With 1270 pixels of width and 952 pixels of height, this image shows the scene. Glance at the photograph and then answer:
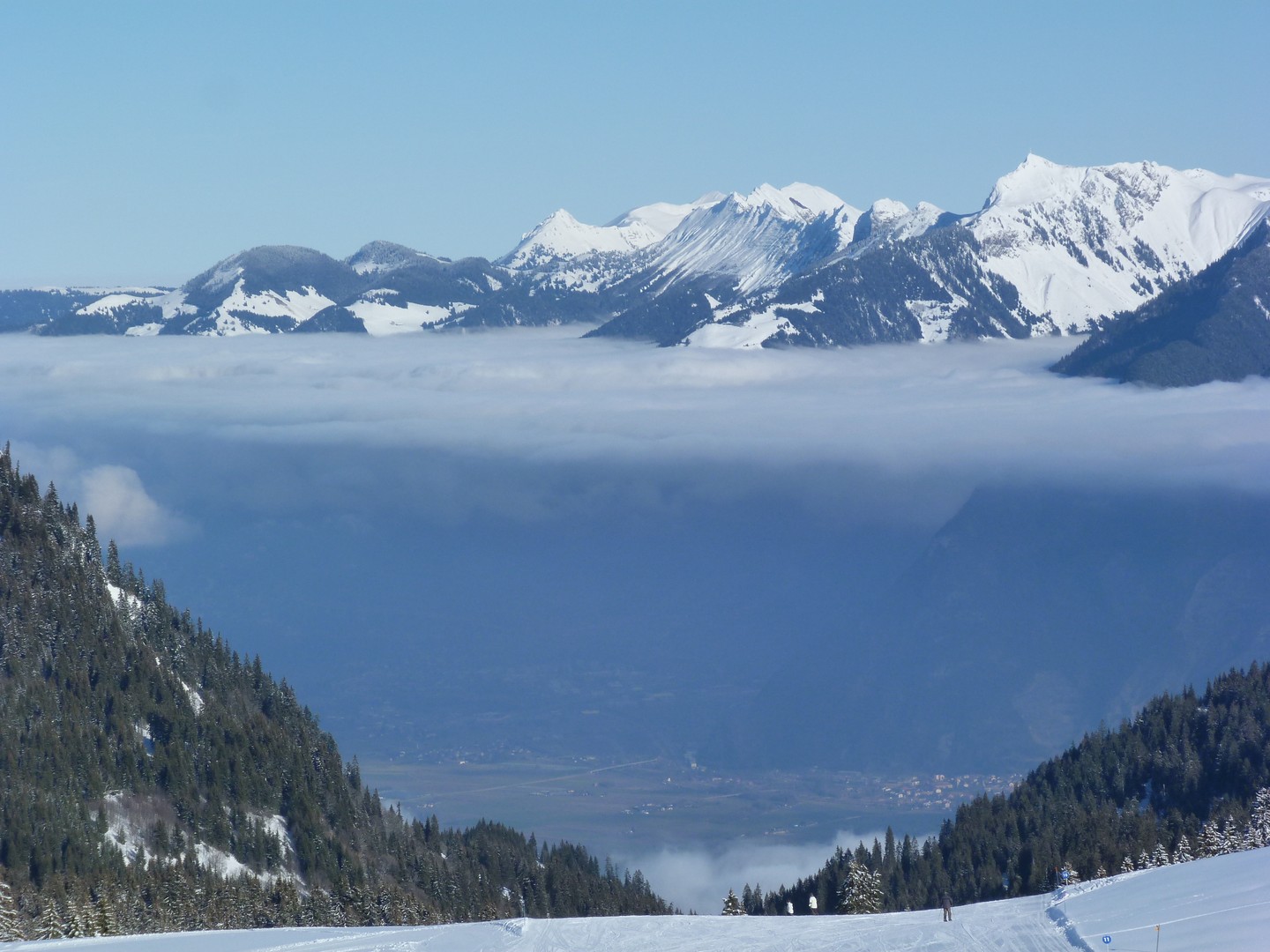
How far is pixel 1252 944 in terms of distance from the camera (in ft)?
277

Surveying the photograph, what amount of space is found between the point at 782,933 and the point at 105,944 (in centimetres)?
3921

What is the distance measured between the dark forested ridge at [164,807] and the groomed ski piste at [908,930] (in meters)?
27.5

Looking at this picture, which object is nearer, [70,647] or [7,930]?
[7,930]

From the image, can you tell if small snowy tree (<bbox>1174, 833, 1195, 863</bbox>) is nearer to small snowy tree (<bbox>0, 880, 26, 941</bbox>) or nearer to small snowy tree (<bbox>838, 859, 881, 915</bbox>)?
small snowy tree (<bbox>838, 859, 881, 915</bbox>)

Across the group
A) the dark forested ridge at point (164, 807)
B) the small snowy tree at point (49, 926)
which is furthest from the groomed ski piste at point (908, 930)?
A: the dark forested ridge at point (164, 807)

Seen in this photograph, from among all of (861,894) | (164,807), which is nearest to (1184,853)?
(861,894)

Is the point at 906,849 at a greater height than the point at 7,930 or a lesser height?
lesser

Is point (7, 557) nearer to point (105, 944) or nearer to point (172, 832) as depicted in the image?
point (172, 832)

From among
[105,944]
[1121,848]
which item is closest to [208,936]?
[105,944]

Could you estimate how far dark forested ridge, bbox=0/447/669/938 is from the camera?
14125 cm

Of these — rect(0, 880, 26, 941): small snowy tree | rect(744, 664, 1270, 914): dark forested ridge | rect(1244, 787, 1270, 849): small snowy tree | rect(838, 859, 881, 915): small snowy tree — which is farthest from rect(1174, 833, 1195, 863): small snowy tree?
rect(0, 880, 26, 941): small snowy tree

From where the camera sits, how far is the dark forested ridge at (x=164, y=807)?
141 m

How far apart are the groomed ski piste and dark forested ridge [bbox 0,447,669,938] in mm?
27465

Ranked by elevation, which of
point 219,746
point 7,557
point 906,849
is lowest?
point 906,849
